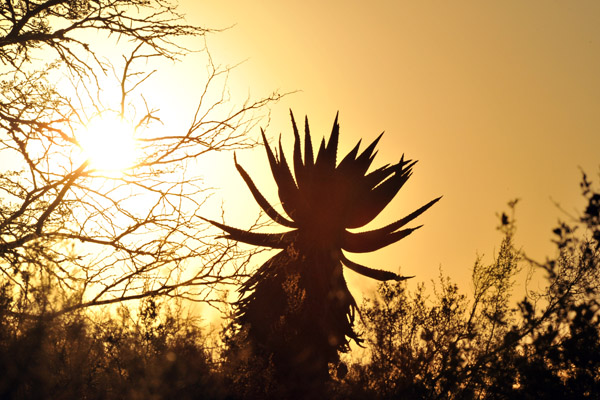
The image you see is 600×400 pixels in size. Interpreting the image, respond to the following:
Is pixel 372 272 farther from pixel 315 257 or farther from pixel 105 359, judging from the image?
pixel 105 359

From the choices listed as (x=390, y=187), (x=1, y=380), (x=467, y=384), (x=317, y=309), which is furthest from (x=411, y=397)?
(x=1, y=380)

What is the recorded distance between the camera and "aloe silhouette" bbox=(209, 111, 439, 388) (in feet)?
44.0

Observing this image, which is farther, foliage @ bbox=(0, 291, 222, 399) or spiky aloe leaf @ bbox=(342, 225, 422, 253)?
spiky aloe leaf @ bbox=(342, 225, 422, 253)

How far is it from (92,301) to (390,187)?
7.89 metres

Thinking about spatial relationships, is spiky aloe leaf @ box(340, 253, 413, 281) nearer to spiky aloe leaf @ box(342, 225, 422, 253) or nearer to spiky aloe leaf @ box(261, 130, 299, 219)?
spiky aloe leaf @ box(342, 225, 422, 253)

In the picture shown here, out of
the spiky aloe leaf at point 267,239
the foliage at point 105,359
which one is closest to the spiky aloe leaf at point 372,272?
the spiky aloe leaf at point 267,239

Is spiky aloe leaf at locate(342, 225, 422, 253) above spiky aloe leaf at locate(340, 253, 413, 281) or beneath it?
above

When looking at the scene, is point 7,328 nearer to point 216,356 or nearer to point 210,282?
point 210,282

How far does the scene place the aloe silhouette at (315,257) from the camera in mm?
13414

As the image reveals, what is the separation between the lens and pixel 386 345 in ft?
43.9

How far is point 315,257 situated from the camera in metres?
13.5

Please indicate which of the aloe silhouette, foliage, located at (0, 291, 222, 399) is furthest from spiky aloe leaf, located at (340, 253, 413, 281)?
foliage, located at (0, 291, 222, 399)

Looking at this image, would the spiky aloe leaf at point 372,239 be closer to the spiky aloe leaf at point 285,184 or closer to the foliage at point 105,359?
the spiky aloe leaf at point 285,184

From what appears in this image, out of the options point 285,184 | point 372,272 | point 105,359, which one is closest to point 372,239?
point 372,272
